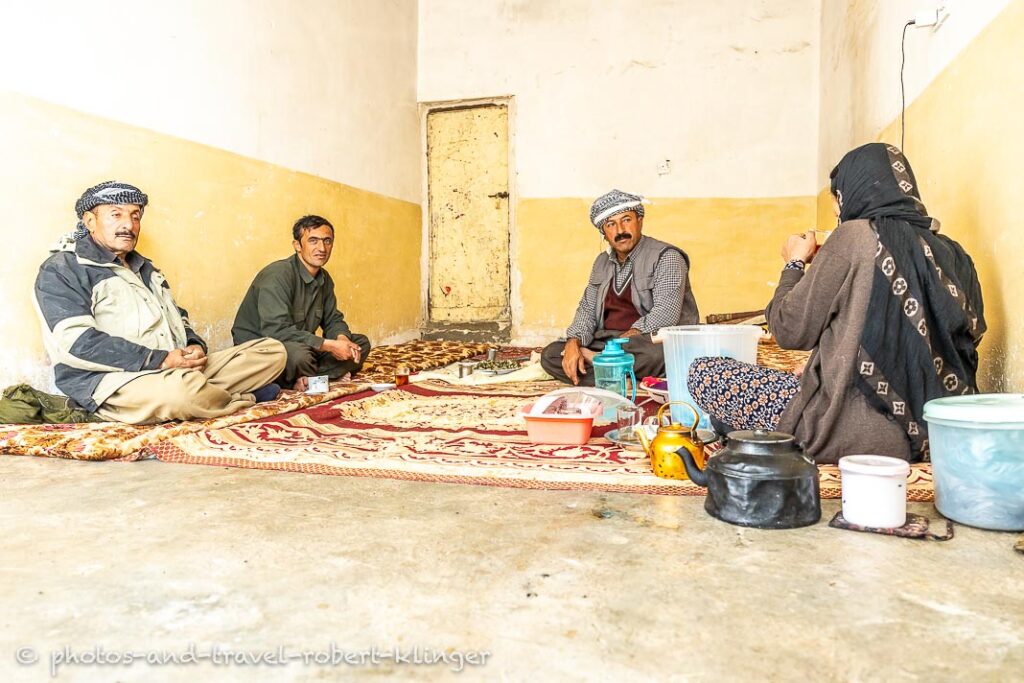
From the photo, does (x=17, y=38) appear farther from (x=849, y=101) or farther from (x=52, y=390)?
(x=849, y=101)

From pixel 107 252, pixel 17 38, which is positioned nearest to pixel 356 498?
pixel 107 252

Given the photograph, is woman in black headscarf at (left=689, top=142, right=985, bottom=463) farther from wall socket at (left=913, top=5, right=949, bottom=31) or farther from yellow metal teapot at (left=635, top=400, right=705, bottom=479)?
wall socket at (left=913, top=5, right=949, bottom=31)

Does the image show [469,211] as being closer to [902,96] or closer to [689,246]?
[689,246]

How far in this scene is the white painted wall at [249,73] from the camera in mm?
3428

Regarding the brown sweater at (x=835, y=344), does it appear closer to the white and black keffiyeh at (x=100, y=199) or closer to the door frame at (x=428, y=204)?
the white and black keffiyeh at (x=100, y=199)

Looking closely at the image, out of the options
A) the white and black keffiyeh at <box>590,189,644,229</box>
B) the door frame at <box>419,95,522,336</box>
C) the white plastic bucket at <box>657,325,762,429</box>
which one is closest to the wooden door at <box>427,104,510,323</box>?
the door frame at <box>419,95,522,336</box>

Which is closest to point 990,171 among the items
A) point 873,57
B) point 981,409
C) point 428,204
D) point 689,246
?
point 981,409

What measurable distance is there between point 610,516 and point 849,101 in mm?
4553

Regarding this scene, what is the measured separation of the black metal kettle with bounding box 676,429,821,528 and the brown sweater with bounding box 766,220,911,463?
41cm

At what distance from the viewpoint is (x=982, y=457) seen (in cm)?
163

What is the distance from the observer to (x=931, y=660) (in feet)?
3.63

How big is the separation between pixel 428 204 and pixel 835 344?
228 inches

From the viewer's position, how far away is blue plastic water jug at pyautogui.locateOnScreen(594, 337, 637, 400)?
3344 millimetres

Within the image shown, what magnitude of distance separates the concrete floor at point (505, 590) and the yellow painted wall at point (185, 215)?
1671 millimetres
